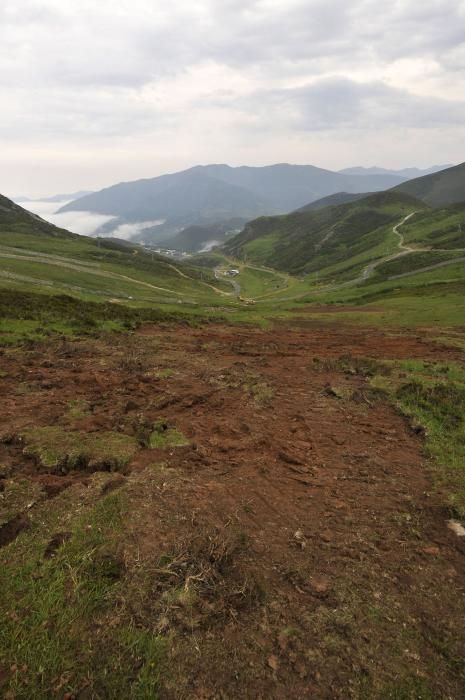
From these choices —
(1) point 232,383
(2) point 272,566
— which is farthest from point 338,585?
(1) point 232,383

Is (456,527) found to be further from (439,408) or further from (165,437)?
(165,437)

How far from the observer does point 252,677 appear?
560 centimetres

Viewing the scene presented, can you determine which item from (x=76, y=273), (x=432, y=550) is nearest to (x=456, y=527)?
(x=432, y=550)

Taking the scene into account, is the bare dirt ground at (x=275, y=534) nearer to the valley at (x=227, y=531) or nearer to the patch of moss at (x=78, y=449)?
the valley at (x=227, y=531)

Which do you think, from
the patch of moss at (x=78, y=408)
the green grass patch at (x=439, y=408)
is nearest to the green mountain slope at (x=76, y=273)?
the patch of moss at (x=78, y=408)

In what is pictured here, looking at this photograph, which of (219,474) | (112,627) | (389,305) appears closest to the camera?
(112,627)

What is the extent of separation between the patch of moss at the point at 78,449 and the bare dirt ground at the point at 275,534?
1.18ft

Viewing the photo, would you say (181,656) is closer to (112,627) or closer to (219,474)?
(112,627)

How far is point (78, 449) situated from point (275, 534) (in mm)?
5809

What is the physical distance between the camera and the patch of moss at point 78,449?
1020cm

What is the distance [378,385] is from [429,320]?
2887cm

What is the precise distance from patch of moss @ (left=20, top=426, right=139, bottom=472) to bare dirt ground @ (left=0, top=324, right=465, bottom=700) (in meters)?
0.36

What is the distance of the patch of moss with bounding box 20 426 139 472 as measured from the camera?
10203 millimetres

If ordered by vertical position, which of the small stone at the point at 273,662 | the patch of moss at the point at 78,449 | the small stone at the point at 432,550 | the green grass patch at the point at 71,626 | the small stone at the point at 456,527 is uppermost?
the patch of moss at the point at 78,449
